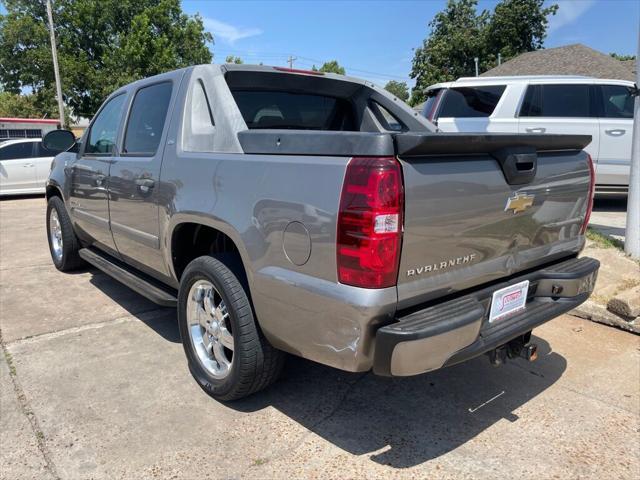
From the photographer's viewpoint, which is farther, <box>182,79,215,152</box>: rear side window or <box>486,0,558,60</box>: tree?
<box>486,0,558,60</box>: tree

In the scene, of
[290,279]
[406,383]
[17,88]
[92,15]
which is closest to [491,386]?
[406,383]

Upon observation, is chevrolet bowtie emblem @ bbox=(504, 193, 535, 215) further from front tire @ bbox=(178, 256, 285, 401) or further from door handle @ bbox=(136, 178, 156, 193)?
door handle @ bbox=(136, 178, 156, 193)

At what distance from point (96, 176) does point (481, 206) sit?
3.28 m

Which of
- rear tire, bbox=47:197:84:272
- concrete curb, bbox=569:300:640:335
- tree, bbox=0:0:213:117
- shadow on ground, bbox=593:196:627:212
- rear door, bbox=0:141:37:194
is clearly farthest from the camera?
tree, bbox=0:0:213:117

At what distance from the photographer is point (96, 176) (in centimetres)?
419

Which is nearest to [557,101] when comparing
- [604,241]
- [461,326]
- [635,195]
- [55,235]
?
[604,241]

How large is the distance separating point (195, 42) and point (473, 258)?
34525 millimetres

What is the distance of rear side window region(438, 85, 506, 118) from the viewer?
26.8 ft

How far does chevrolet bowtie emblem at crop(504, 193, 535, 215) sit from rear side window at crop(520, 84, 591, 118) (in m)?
6.22

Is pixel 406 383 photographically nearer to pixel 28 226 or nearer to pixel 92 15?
pixel 28 226

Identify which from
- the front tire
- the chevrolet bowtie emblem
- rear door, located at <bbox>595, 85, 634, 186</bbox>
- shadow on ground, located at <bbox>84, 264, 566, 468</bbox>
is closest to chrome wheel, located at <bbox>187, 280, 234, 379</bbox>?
the front tire

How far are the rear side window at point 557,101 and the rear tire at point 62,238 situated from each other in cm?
691

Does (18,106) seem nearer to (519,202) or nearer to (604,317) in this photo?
(604,317)

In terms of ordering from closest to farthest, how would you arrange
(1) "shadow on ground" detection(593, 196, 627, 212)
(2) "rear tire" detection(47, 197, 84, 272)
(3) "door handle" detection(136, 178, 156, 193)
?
(3) "door handle" detection(136, 178, 156, 193) < (2) "rear tire" detection(47, 197, 84, 272) < (1) "shadow on ground" detection(593, 196, 627, 212)
